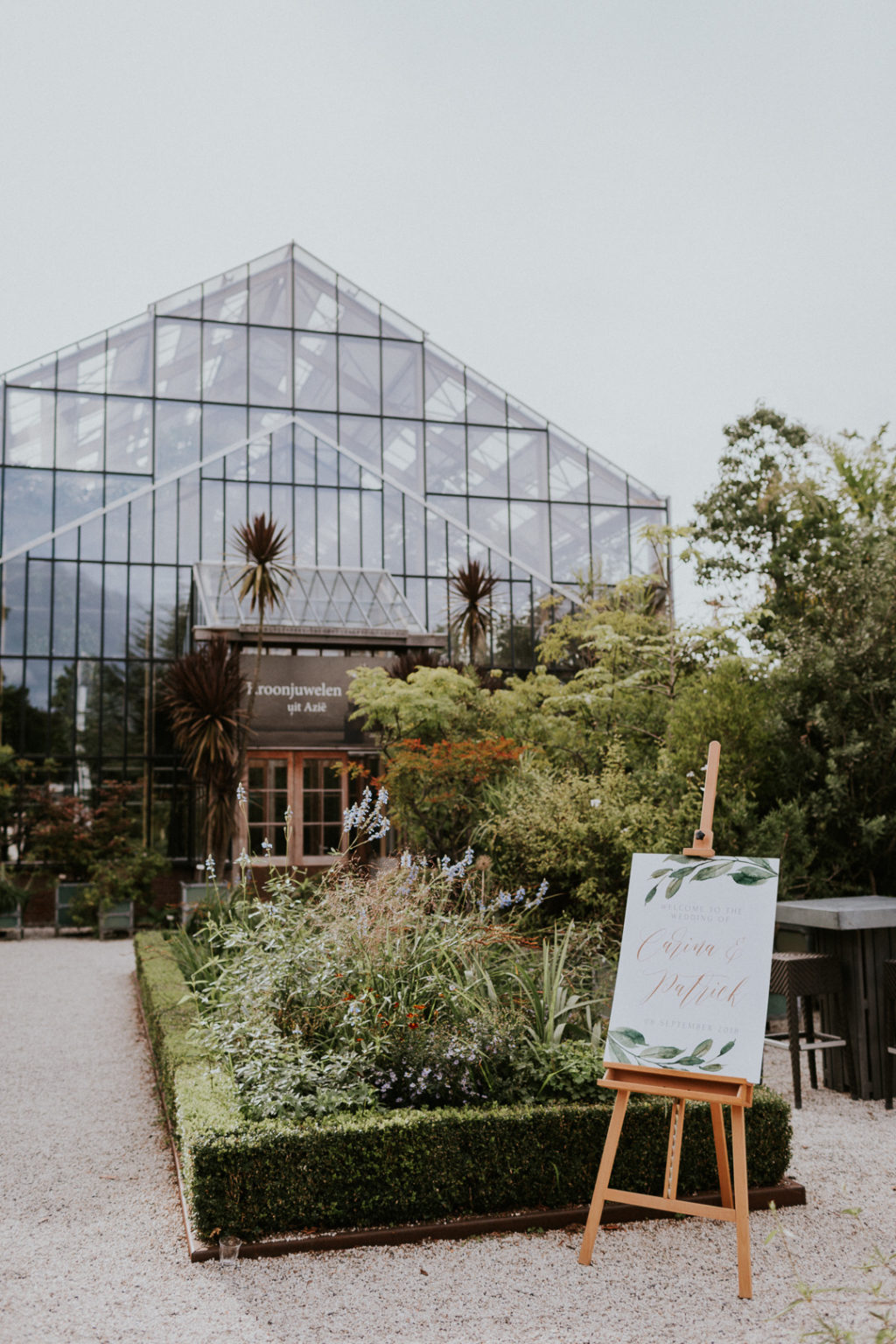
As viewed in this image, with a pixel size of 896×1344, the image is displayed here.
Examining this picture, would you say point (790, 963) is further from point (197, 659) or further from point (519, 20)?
point (197, 659)

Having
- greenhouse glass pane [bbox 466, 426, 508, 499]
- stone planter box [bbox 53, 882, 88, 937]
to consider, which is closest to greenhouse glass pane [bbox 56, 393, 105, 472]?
greenhouse glass pane [bbox 466, 426, 508, 499]

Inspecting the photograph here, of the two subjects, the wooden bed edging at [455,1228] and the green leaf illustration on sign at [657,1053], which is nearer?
the green leaf illustration on sign at [657,1053]

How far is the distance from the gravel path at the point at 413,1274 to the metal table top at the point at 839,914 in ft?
3.24

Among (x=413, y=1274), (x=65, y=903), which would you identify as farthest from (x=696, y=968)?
(x=65, y=903)

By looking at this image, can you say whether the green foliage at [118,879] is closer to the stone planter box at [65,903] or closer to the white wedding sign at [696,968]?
the stone planter box at [65,903]

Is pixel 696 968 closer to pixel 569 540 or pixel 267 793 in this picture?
pixel 267 793

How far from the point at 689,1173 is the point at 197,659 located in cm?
1018

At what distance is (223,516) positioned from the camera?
1730cm

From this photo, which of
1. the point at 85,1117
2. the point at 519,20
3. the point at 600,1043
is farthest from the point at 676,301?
the point at 85,1117

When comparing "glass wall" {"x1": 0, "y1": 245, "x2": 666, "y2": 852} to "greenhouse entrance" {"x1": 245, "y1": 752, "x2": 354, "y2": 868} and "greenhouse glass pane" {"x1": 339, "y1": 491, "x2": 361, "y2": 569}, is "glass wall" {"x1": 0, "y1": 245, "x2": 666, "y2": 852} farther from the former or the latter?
"greenhouse entrance" {"x1": 245, "y1": 752, "x2": 354, "y2": 868}

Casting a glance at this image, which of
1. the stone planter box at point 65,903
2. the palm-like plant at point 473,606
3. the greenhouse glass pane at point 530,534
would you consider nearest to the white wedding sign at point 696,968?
the stone planter box at point 65,903

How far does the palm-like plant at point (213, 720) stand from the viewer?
12.8m

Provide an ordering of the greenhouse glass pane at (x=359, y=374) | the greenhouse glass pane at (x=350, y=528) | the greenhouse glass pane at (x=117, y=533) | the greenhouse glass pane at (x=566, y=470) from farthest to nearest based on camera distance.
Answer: the greenhouse glass pane at (x=566, y=470), the greenhouse glass pane at (x=359, y=374), the greenhouse glass pane at (x=350, y=528), the greenhouse glass pane at (x=117, y=533)

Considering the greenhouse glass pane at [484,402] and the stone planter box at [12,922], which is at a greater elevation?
the greenhouse glass pane at [484,402]
